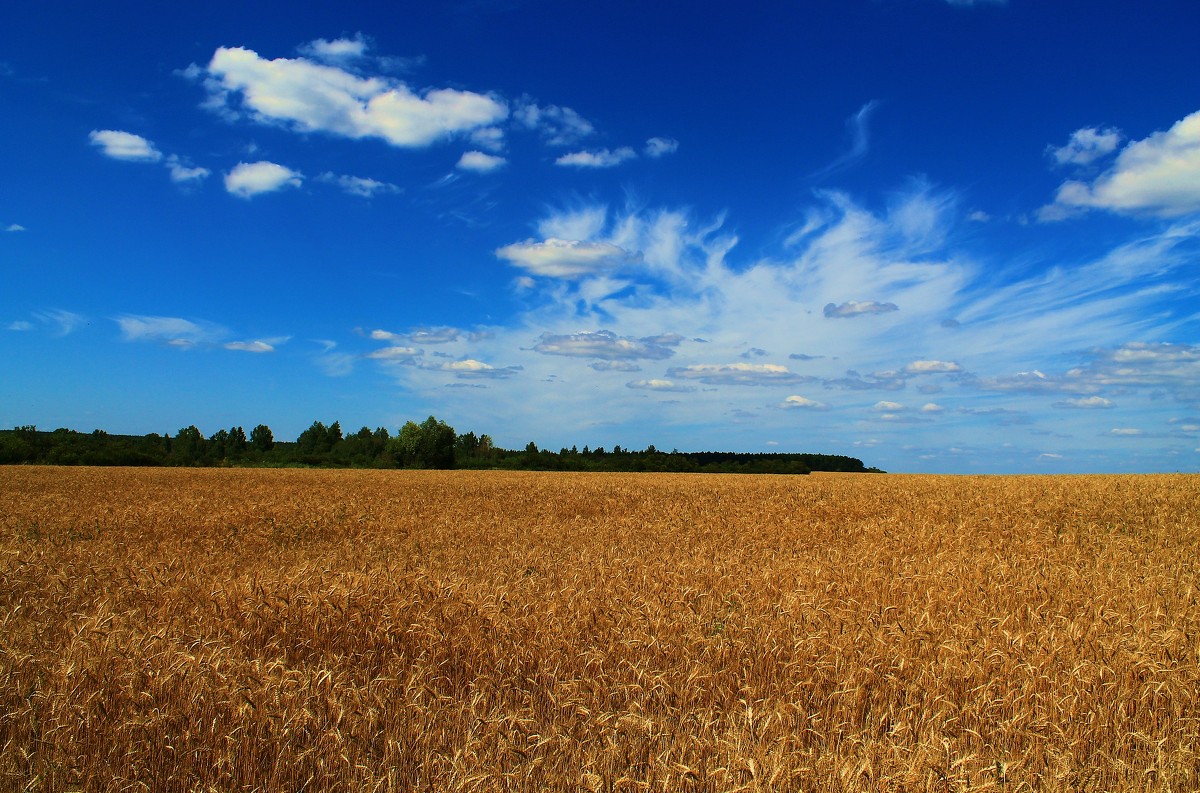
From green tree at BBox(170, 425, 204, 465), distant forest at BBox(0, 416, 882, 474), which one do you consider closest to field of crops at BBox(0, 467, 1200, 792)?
distant forest at BBox(0, 416, 882, 474)

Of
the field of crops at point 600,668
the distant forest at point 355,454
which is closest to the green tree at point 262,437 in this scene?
the distant forest at point 355,454

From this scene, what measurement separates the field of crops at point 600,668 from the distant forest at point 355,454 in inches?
2536

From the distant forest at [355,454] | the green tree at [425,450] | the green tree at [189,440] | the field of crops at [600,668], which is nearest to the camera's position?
the field of crops at [600,668]

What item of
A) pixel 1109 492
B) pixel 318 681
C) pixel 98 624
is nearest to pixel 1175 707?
pixel 318 681

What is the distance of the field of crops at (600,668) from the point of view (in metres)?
3.89

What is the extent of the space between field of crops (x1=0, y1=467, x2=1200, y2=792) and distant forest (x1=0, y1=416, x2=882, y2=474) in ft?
211

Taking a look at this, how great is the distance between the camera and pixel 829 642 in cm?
593

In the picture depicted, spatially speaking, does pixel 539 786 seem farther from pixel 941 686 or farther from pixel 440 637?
pixel 941 686

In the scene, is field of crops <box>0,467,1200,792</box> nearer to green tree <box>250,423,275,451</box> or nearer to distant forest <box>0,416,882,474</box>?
distant forest <box>0,416,882,474</box>

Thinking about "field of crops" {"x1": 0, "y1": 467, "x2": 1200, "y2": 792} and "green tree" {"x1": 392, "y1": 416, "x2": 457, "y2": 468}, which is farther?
"green tree" {"x1": 392, "y1": 416, "x2": 457, "y2": 468}

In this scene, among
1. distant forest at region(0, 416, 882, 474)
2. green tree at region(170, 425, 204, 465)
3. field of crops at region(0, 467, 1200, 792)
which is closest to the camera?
field of crops at region(0, 467, 1200, 792)

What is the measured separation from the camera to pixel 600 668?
5.25 m

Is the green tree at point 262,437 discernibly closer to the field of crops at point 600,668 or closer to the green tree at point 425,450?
the green tree at point 425,450

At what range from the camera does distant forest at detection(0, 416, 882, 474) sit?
221ft
